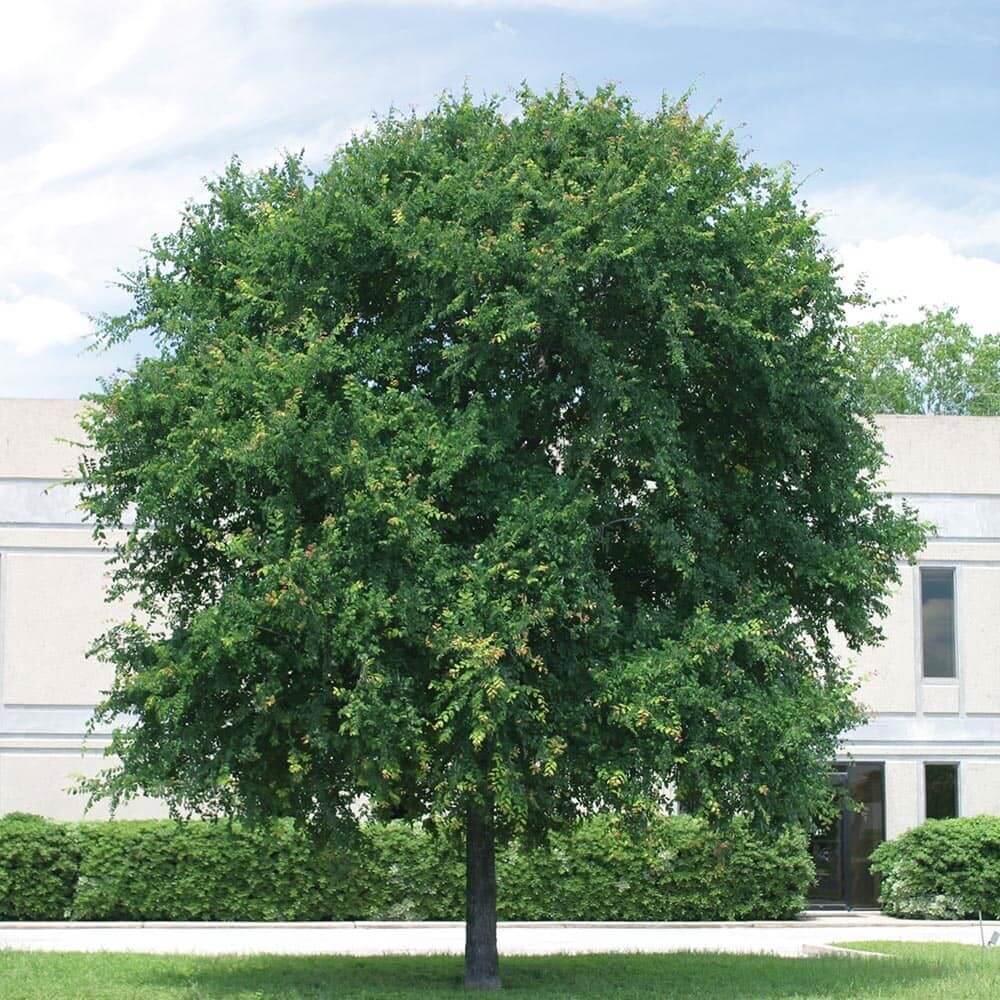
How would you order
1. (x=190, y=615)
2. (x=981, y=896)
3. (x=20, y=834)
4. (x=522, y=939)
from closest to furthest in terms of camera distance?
(x=190, y=615) < (x=522, y=939) < (x=20, y=834) < (x=981, y=896)

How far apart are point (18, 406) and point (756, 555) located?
1678 centimetres

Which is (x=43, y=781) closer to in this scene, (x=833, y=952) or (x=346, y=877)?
(x=346, y=877)

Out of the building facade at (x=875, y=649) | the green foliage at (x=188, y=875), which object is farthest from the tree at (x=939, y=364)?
the green foliage at (x=188, y=875)

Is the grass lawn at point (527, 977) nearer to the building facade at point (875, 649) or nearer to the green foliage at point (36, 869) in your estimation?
the green foliage at point (36, 869)

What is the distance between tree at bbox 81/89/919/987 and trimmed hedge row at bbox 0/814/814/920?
32.2 feet

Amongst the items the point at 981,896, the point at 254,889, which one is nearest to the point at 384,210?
the point at 254,889

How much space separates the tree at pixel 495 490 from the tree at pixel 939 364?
45.3 meters

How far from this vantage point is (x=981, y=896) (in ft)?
96.2

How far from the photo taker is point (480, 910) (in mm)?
18391

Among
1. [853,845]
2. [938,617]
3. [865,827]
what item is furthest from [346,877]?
[938,617]

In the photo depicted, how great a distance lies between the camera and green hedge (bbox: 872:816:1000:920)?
95.3 ft

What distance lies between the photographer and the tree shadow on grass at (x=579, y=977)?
17125 mm

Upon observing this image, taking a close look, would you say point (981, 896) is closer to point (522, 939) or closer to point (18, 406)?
point (522, 939)

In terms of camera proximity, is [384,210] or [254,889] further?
[254,889]
